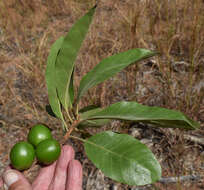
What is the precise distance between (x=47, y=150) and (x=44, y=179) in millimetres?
518

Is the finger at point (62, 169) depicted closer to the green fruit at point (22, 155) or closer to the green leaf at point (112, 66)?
the green fruit at point (22, 155)

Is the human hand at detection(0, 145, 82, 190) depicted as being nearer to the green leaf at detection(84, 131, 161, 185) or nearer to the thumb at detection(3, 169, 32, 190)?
the thumb at detection(3, 169, 32, 190)

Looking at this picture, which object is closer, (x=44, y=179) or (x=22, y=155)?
(x=22, y=155)

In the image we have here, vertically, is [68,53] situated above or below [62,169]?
above

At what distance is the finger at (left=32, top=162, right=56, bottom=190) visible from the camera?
1.27 m

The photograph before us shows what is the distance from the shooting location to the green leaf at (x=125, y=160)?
688mm

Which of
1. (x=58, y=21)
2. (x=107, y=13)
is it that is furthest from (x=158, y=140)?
(x=58, y=21)

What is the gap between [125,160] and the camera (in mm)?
723

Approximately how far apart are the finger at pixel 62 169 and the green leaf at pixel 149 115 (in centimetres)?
45

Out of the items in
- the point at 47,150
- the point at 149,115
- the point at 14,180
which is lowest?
the point at 14,180

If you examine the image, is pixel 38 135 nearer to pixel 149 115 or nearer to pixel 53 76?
pixel 53 76

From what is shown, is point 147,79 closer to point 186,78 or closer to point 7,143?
point 186,78

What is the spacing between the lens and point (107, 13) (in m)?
3.00

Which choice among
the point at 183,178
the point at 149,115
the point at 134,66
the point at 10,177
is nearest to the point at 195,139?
the point at 183,178
